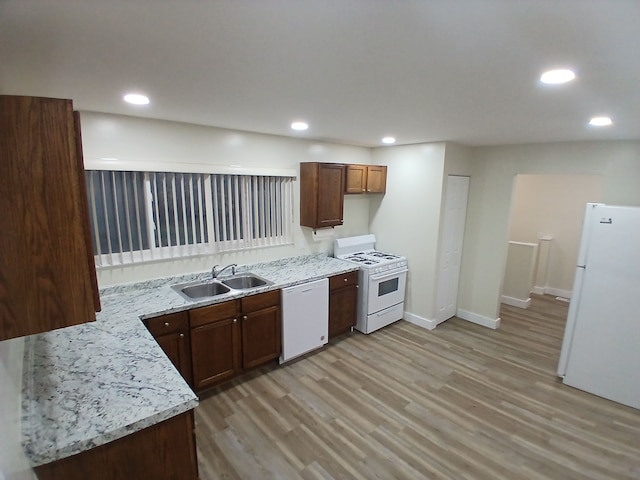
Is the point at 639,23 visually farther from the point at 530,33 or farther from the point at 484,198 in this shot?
the point at 484,198

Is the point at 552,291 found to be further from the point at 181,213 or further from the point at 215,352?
the point at 181,213

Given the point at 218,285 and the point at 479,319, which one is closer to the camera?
the point at 218,285

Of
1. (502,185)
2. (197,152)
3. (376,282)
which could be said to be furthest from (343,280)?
(502,185)

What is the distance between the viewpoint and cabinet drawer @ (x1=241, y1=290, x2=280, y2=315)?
2.93 m

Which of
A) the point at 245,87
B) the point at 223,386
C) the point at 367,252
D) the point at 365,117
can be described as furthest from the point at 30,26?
the point at 367,252

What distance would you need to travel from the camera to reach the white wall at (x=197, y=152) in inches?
102

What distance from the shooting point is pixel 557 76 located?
4.73 feet

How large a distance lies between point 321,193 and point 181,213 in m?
1.61

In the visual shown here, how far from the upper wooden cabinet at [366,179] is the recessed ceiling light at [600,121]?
7.68 ft

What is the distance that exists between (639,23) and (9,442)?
229cm

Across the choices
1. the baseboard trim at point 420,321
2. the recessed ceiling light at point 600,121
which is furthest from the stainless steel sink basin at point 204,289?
the recessed ceiling light at point 600,121

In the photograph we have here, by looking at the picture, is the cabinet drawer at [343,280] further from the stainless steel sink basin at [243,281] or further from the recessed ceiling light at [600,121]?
the recessed ceiling light at [600,121]

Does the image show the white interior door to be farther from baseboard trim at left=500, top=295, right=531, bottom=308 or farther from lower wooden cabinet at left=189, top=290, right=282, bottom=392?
lower wooden cabinet at left=189, top=290, right=282, bottom=392

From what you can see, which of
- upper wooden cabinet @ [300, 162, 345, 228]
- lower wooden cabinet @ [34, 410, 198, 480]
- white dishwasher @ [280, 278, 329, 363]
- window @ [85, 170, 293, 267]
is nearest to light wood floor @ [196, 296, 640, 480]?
white dishwasher @ [280, 278, 329, 363]
